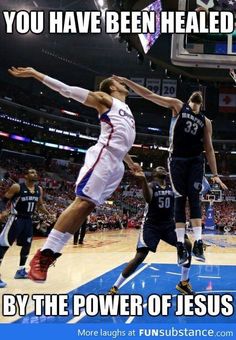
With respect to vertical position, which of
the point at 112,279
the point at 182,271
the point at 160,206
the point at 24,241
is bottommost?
the point at 112,279

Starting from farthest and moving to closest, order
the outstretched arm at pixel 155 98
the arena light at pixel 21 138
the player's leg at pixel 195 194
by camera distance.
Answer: the arena light at pixel 21 138
the player's leg at pixel 195 194
the outstretched arm at pixel 155 98

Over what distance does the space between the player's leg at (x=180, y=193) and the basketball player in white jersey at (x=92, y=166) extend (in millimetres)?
1152

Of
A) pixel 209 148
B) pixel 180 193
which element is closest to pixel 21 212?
pixel 180 193

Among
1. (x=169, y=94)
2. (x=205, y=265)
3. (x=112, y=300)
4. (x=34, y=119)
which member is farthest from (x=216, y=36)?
(x=34, y=119)

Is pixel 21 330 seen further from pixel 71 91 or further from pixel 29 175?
pixel 29 175

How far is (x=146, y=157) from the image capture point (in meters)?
36.1

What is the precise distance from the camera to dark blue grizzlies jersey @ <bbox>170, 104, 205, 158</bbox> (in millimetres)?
4262

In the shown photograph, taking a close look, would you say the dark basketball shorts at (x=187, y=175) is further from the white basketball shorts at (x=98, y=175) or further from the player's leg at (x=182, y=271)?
the white basketball shorts at (x=98, y=175)

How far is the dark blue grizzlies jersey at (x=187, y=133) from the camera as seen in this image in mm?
4262

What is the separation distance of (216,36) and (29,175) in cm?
349

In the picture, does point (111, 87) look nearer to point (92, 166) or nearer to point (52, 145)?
point (92, 166)

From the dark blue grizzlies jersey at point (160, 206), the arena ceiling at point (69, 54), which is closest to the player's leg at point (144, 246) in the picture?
the dark blue grizzlies jersey at point (160, 206)

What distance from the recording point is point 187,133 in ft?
14.0

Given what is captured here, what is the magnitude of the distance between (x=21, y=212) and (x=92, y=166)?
385 cm
